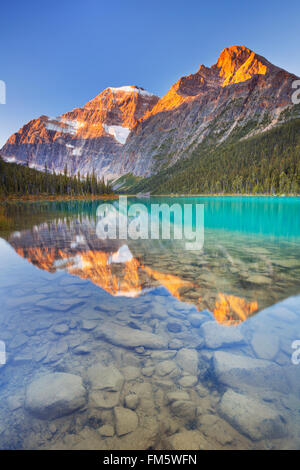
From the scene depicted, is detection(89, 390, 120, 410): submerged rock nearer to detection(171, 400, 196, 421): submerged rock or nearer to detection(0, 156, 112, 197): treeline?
detection(171, 400, 196, 421): submerged rock

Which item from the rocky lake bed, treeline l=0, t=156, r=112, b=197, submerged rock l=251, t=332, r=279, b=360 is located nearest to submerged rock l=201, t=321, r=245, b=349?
the rocky lake bed

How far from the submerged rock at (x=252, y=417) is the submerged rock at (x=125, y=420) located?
149 centimetres

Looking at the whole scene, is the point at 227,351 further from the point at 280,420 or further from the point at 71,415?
the point at 71,415

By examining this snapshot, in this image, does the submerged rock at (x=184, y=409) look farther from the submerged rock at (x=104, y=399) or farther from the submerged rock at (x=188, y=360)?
the submerged rock at (x=104, y=399)

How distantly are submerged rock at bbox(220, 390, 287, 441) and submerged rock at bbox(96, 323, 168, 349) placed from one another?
6.47 feet

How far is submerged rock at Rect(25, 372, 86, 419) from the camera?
13.0ft

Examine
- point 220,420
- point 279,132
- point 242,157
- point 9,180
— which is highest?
point 279,132

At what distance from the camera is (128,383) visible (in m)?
4.59

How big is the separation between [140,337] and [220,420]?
2.75 meters

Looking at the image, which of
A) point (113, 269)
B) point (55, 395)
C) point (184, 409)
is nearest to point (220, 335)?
point (184, 409)

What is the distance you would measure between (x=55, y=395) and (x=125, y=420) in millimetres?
1385

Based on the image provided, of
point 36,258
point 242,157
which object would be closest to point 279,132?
point 242,157

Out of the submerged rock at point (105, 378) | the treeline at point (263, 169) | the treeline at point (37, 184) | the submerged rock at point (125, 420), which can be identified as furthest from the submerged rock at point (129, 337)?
the treeline at point (263, 169)

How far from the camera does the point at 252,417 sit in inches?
151
